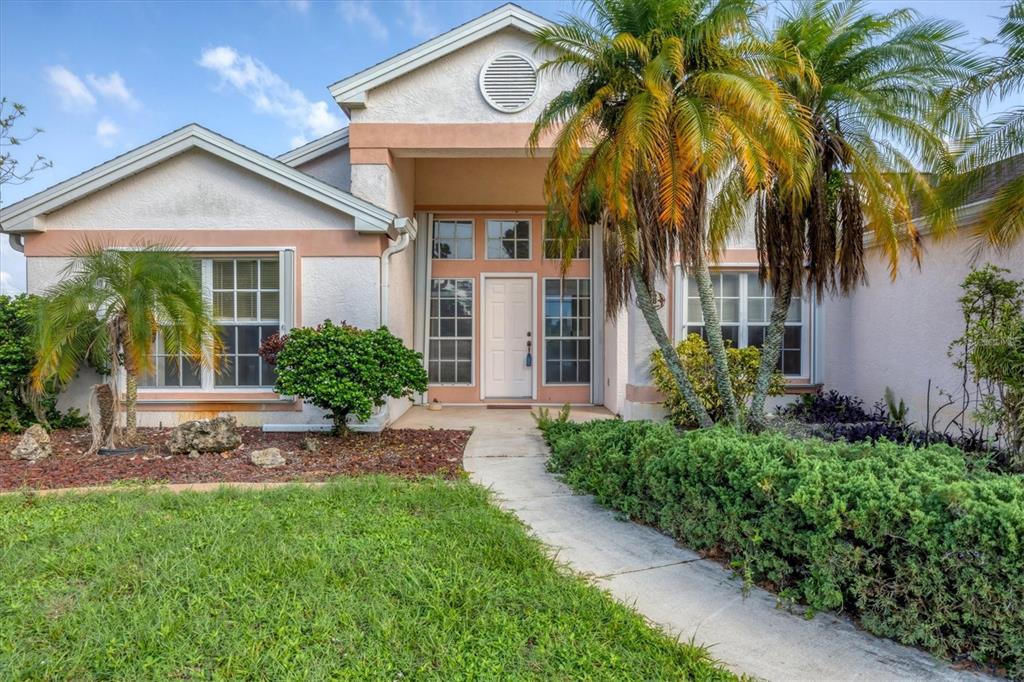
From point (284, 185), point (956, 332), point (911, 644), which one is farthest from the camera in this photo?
point (284, 185)

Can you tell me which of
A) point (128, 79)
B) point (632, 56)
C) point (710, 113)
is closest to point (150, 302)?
point (632, 56)

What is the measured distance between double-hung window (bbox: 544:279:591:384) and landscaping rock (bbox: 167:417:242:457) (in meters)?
6.02

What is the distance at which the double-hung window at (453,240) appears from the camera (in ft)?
37.7

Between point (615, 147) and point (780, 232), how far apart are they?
7.75ft

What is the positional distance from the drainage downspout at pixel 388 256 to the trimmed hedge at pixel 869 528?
5.08 m

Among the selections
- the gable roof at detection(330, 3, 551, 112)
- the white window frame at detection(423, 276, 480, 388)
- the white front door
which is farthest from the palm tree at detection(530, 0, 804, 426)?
the white window frame at detection(423, 276, 480, 388)

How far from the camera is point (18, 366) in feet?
24.8

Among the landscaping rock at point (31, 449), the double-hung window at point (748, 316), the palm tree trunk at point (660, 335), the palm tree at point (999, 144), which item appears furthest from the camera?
the double-hung window at point (748, 316)

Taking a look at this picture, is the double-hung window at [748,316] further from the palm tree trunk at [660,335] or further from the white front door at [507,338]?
the white front door at [507,338]

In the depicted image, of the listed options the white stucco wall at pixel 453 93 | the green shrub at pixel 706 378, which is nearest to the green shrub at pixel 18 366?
the white stucco wall at pixel 453 93

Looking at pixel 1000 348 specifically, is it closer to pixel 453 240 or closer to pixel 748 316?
pixel 748 316

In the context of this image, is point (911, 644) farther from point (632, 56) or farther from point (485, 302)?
point (485, 302)

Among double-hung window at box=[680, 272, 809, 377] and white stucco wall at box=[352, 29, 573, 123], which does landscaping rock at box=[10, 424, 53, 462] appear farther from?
double-hung window at box=[680, 272, 809, 377]

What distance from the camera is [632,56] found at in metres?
5.77
